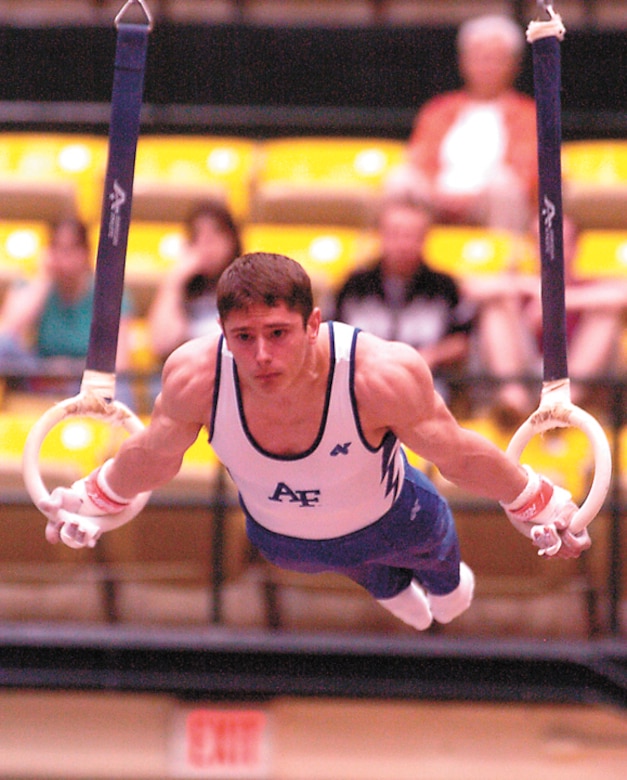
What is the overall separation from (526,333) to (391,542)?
1750mm

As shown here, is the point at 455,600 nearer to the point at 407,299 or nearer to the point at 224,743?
the point at 407,299

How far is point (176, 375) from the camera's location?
2.77 m

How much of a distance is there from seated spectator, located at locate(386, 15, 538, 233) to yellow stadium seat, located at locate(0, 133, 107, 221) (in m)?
1.46

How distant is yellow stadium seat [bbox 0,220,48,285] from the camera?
5.55 meters

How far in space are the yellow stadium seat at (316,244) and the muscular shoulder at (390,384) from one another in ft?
8.48

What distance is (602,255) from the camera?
17.6 ft

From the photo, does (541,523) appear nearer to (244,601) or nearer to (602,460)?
(602,460)

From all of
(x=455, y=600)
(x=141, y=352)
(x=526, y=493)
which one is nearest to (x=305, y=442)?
(x=526, y=493)

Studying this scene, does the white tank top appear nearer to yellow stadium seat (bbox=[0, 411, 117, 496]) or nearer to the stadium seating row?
yellow stadium seat (bbox=[0, 411, 117, 496])

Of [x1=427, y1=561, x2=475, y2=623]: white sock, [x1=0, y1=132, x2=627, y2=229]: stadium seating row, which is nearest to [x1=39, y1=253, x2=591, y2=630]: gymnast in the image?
[x1=427, y1=561, x2=475, y2=623]: white sock

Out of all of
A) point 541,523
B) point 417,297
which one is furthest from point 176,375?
point 417,297

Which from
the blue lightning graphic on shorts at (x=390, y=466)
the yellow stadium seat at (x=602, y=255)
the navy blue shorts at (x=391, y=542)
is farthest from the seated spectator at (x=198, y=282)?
the blue lightning graphic on shorts at (x=390, y=466)

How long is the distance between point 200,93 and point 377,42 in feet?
3.10

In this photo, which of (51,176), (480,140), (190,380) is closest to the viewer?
(190,380)
